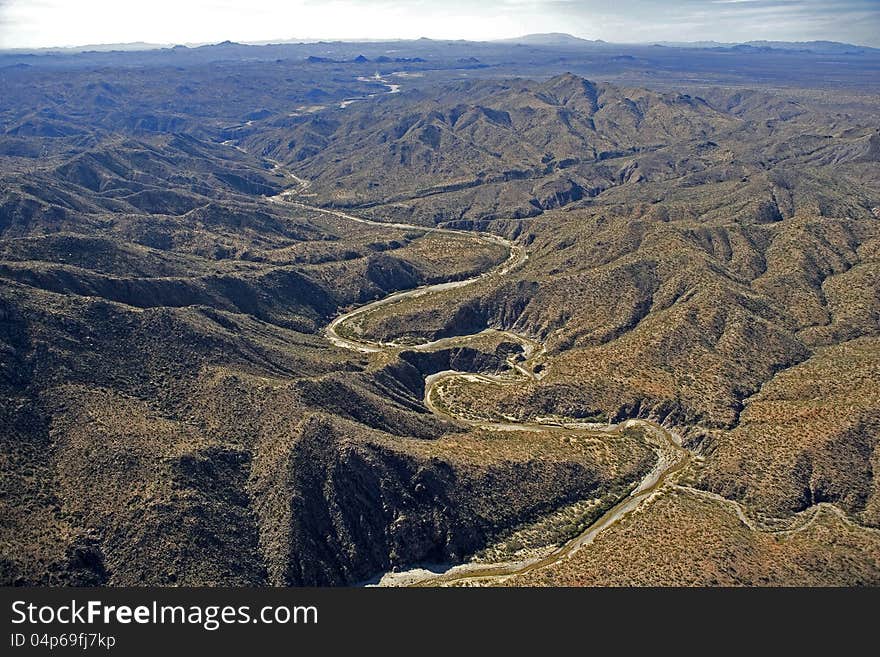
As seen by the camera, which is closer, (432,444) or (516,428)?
(432,444)

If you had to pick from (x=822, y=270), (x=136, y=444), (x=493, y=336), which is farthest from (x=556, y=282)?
(x=136, y=444)

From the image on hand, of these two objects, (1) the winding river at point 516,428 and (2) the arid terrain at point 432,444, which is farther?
(1) the winding river at point 516,428

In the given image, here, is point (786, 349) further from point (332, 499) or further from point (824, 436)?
point (332, 499)

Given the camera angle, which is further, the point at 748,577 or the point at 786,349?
the point at 786,349

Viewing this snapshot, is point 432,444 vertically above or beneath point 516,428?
above

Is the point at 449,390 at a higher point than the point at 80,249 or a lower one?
lower

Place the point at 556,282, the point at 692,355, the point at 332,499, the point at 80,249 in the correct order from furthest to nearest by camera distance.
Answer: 1. the point at 556,282
2. the point at 80,249
3. the point at 692,355
4. the point at 332,499

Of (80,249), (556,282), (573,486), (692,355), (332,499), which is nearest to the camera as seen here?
(332,499)

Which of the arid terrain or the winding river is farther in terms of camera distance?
the winding river

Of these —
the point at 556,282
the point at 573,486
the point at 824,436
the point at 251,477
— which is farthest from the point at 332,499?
the point at 556,282

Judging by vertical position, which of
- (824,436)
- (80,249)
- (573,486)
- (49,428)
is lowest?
(573,486)
